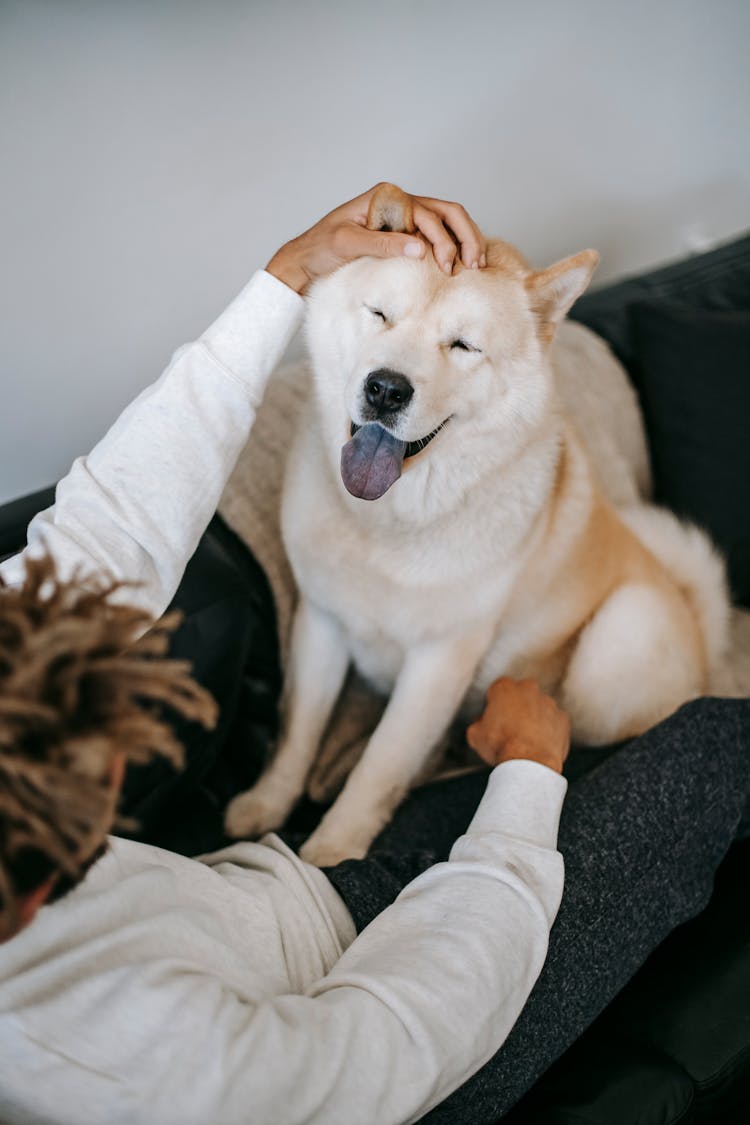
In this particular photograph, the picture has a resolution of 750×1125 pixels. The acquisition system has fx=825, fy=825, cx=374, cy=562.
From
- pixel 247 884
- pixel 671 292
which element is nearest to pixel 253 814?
pixel 247 884

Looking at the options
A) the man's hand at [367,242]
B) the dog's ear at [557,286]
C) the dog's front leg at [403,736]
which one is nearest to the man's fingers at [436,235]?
the man's hand at [367,242]

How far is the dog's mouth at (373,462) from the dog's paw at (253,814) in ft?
1.86

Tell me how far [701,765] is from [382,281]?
0.76m

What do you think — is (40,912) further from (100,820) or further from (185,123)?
(185,123)

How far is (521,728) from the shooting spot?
1101mm

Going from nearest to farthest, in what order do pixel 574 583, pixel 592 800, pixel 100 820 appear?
pixel 100 820 → pixel 592 800 → pixel 574 583

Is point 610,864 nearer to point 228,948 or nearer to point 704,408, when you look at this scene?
point 228,948

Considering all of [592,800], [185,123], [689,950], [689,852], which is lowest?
[689,950]

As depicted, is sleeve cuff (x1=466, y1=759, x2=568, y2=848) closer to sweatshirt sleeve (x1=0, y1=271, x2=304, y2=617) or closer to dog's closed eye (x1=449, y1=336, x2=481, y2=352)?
sweatshirt sleeve (x1=0, y1=271, x2=304, y2=617)

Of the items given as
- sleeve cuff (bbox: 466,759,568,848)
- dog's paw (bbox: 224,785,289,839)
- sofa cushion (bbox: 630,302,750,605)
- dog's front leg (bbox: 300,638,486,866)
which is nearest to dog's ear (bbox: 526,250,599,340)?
dog's front leg (bbox: 300,638,486,866)

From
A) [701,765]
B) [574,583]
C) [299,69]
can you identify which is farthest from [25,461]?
[701,765]

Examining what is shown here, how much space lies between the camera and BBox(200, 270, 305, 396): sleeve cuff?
1.01 meters

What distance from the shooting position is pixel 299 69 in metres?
1.53

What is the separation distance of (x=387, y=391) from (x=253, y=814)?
0.72 m
